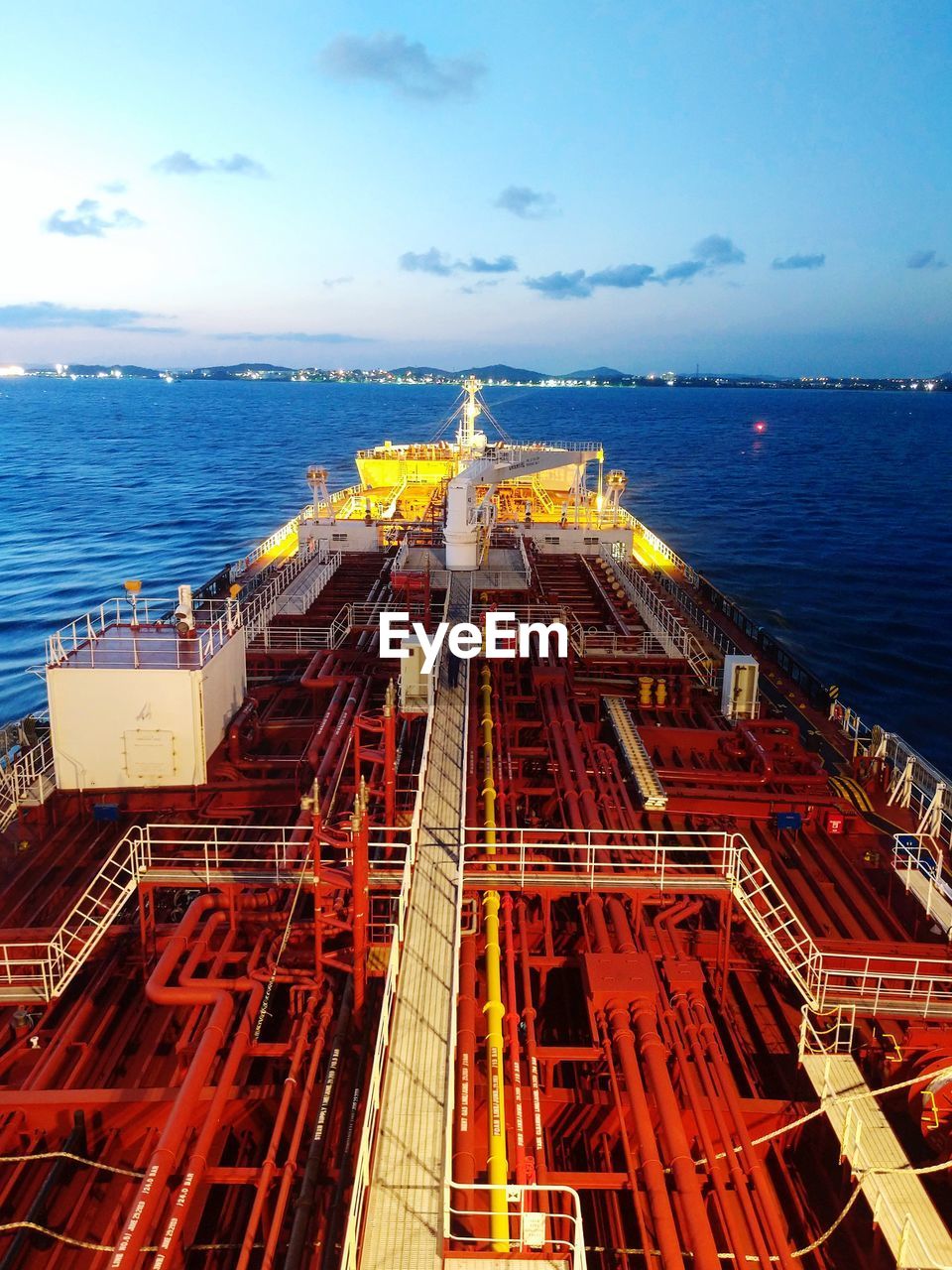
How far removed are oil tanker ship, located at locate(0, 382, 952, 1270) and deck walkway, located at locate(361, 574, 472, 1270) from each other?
4 cm

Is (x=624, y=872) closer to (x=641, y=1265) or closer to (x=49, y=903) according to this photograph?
(x=641, y=1265)

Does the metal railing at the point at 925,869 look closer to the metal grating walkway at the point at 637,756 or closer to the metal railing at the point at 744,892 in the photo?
the metal railing at the point at 744,892

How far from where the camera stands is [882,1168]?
33.3 feet

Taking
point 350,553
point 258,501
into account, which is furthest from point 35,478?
point 350,553

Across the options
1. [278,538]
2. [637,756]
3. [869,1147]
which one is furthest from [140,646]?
[278,538]

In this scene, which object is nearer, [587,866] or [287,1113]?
[287,1113]

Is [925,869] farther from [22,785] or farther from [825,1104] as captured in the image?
[22,785]

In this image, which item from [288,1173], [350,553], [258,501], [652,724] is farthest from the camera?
[258,501]

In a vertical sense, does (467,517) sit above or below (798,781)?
above

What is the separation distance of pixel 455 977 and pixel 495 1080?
1.21 meters

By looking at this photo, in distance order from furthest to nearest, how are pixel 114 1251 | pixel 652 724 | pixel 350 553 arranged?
1. pixel 350 553
2. pixel 652 724
3. pixel 114 1251

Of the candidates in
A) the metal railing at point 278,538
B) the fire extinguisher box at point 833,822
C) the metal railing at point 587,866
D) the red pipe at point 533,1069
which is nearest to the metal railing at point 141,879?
the metal railing at point 587,866

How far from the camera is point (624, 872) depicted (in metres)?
13.6

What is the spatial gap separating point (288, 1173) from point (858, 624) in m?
44.8
